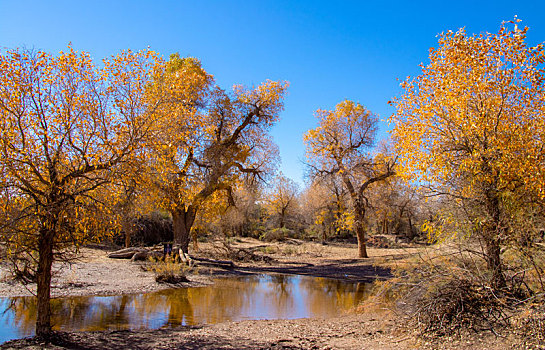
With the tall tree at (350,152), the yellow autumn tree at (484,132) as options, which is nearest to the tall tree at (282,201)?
the tall tree at (350,152)

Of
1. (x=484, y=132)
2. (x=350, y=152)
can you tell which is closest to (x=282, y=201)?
(x=350, y=152)

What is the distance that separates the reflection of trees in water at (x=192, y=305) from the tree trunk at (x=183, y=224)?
5549mm

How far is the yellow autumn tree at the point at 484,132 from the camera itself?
7.09 m

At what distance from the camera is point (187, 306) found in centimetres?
1102

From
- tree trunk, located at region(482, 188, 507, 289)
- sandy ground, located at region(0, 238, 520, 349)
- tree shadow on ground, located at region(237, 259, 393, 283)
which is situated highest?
tree trunk, located at region(482, 188, 507, 289)

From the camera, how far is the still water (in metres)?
8.70

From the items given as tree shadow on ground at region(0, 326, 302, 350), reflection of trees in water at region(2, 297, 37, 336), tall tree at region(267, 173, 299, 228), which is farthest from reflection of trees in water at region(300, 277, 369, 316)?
tall tree at region(267, 173, 299, 228)

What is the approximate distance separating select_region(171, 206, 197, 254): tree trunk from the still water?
228 inches

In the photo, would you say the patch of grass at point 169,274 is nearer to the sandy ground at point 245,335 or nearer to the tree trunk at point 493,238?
the sandy ground at point 245,335

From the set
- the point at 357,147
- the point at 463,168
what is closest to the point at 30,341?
the point at 463,168

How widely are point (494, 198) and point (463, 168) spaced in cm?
87

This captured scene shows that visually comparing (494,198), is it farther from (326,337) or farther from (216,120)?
(216,120)

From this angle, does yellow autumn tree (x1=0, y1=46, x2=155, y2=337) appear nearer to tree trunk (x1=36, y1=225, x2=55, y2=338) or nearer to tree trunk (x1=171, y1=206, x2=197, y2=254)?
tree trunk (x1=36, y1=225, x2=55, y2=338)

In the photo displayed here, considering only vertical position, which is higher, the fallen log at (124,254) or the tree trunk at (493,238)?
the tree trunk at (493,238)
